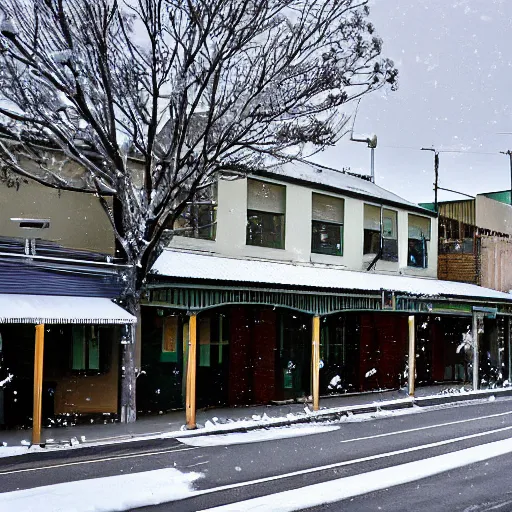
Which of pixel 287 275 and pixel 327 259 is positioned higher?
pixel 327 259

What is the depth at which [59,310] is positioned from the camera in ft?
39.4

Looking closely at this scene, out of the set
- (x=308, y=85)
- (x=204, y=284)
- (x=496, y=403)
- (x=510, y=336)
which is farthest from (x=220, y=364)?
(x=510, y=336)

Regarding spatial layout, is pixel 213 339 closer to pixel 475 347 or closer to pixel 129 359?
pixel 129 359

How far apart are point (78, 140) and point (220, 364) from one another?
22.5ft

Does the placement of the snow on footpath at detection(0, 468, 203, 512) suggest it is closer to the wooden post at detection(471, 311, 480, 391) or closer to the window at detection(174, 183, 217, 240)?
the window at detection(174, 183, 217, 240)

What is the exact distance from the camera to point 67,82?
1254 centimetres

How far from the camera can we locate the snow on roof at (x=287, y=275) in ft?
49.7

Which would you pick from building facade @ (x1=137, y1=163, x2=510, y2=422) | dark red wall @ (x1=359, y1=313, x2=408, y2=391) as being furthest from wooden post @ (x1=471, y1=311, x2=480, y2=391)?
dark red wall @ (x1=359, y1=313, x2=408, y2=391)

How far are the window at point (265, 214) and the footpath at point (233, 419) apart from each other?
4584mm

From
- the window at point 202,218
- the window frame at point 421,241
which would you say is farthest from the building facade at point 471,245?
the window at point 202,218

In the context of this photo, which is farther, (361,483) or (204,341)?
(204,341)

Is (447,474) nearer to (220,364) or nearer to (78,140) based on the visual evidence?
(220,364)

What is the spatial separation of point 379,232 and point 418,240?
2.79 meters

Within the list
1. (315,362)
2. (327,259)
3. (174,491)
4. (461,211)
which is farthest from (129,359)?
(461,211)
